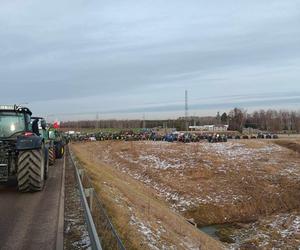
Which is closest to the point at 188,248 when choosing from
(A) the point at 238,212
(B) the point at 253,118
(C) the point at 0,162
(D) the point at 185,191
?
(C) the point at 0,162

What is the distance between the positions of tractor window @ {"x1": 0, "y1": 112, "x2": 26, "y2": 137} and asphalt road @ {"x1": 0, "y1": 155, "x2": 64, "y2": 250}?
2.07m

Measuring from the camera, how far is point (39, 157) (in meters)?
14.8

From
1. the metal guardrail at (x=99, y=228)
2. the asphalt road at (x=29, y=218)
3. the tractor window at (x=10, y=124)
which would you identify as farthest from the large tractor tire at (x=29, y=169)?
the metal guardrail at (x=99, y=228)

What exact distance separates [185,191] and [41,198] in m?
18.0

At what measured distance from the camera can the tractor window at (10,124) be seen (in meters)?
15.6

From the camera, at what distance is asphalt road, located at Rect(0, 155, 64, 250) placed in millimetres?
9484

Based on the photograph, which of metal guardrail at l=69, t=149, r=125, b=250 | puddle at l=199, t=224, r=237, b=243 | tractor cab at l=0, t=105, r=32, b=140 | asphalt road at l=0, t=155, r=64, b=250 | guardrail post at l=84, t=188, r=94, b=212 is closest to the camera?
metal guardrail at l=69, t=149, r=125, b=250

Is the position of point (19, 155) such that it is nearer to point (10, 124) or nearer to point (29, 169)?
point (29, 169)

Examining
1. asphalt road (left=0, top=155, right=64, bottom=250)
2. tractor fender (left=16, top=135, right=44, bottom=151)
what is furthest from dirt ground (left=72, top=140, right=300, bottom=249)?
tractor fender (left=16, top=135, right=44, bottom=151)

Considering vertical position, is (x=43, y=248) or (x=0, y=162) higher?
(x=0, y=162)

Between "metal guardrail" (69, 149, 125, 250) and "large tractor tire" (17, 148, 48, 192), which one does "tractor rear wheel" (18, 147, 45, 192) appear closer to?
"large tractor tire" (17, 148, 48, 192)

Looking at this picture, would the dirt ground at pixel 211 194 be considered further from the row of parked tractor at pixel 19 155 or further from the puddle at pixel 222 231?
the row of parked tractor at pixel 19 155

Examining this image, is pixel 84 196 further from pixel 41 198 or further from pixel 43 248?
pixel 41 198

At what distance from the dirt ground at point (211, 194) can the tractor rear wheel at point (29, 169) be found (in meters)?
2.74
